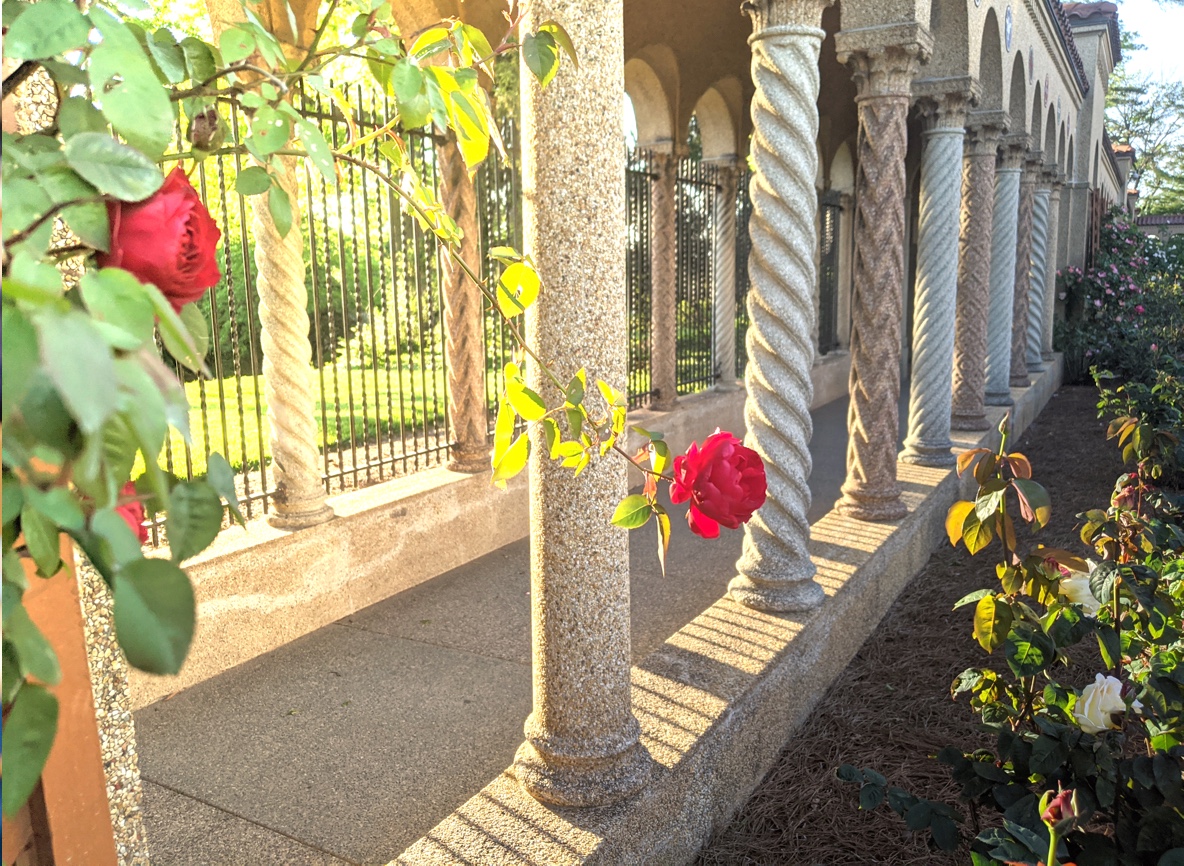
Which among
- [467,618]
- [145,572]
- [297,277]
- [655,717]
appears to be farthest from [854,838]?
[297,277]

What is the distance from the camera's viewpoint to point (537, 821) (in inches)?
93.1

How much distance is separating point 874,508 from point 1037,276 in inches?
360

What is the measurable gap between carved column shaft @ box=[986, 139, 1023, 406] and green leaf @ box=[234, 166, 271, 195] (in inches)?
382

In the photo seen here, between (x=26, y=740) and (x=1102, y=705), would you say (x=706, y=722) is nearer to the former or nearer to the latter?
(x=1102, y=705)

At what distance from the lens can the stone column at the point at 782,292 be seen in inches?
148

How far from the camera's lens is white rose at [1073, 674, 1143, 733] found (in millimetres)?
1812

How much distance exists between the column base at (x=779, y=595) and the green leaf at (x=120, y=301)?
11.8 ft

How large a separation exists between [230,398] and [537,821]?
8.78 metres

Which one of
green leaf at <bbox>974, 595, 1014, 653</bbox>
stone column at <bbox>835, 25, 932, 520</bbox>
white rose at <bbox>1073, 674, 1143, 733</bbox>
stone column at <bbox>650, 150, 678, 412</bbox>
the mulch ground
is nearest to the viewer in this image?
white rose at <bbox>1073, 674, 1143, 733</bbox>

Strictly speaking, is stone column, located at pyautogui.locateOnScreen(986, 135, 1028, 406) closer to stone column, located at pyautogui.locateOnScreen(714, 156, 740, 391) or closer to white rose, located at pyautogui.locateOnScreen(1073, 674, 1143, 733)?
stone column, located at pyautogui.locateOnScreen(714, 156, 740, 391)

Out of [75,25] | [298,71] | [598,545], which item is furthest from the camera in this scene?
[598,545]

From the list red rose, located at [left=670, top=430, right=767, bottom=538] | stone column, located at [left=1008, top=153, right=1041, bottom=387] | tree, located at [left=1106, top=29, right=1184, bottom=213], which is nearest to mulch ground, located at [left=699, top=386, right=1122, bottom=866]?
red rose, located at [left=670, top=430, right=767, bottom=538]

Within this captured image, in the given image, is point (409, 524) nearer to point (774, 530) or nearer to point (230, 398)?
point (774, 530)

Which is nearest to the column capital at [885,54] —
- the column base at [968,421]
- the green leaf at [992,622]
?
the column base at [968,421]
